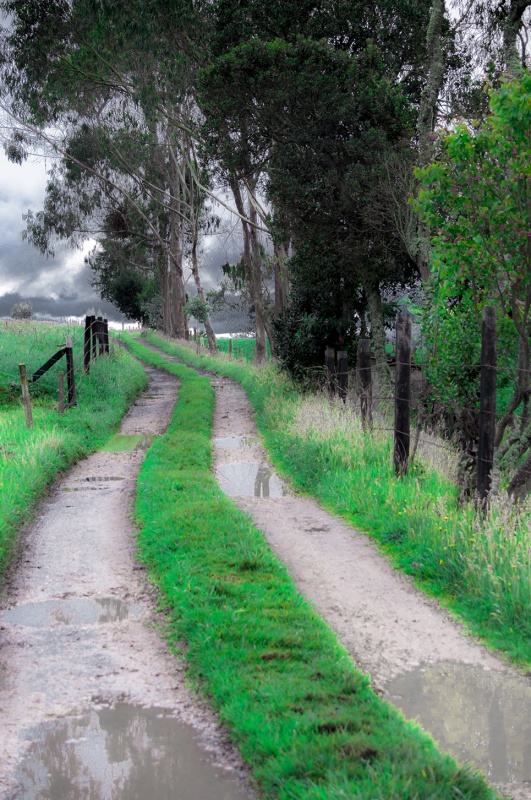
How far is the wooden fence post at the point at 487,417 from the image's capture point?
6.83 m

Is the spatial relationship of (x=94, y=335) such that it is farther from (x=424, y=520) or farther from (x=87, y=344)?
(x=424, y=520)

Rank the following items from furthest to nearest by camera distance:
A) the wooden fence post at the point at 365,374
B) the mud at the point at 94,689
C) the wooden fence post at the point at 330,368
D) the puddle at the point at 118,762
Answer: the wooden fence post at the point at 330,368
the wooden fence post at the point at 365,374
the mud at the point at 94,689
the puddle at the point at 118,762

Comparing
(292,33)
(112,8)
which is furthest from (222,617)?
(112,8)

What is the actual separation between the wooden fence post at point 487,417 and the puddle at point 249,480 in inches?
128

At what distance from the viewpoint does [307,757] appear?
3381mm

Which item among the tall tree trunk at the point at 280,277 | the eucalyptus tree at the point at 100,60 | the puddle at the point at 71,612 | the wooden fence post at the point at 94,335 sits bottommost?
the puddle at the point at 71,612

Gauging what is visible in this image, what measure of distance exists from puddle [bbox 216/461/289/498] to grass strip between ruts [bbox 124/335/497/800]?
170cm

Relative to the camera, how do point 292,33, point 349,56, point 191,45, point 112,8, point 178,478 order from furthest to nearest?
point 191,45 → point 112,8 → point 292,33 → point 349,56 → point 178,478

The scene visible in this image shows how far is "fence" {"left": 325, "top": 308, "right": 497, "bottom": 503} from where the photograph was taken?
22.5 feet

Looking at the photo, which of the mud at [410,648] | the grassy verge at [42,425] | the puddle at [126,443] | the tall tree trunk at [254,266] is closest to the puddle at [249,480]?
the mud at [410,648]

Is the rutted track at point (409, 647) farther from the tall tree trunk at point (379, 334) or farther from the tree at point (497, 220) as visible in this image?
the tall tree trunk at point (379, 334)

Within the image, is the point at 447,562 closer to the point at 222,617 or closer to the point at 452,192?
the point at 222,617

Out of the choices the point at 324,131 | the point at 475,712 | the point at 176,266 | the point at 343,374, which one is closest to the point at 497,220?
the point at 475,712

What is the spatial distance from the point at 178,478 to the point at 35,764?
6.06 m
